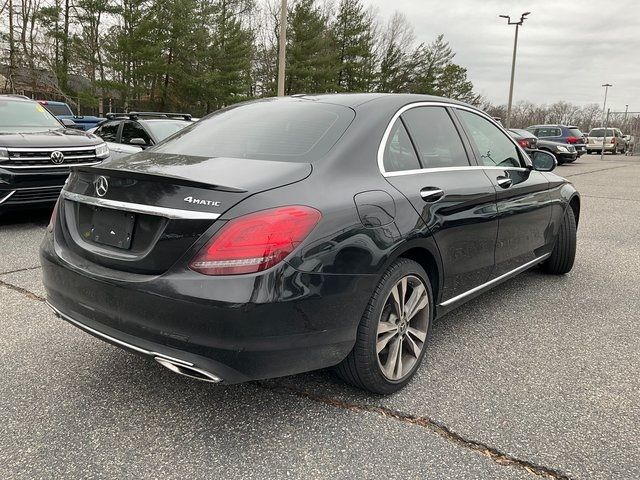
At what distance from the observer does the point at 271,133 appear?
9.29ft

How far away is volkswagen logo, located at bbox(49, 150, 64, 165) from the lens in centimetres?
641

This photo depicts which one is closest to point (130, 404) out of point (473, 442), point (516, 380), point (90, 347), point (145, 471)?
point (145, 471)

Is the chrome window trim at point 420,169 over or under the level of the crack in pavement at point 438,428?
over

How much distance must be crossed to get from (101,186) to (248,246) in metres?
0.86

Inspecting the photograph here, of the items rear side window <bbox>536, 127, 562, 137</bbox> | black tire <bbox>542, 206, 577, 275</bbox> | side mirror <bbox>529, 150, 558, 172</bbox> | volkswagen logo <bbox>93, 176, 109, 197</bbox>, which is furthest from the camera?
rear side window <bbox>536, 127, 562, 137</bbox>

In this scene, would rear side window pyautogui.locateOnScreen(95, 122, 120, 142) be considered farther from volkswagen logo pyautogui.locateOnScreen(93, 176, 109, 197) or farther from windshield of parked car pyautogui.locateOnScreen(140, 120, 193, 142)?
volkswagen logo pyautogui.locateOnScreen(93, 176, 109, 197)

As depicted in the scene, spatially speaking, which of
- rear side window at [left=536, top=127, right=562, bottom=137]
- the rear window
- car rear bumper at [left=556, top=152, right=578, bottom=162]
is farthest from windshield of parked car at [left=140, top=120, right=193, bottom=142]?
rear side window at [left=536, top=127, right=562, bottom=137]

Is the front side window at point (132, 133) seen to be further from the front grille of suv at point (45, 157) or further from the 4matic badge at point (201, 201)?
the 4matic badge at point (201, 201)

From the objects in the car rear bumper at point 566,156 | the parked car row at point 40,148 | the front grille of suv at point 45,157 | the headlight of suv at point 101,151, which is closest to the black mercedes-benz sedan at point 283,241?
the parked car row at point 40,148

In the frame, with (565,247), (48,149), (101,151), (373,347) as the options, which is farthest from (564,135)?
(373,347)

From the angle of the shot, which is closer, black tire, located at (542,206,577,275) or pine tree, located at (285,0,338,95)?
black tire, located at (542,206,577,275)

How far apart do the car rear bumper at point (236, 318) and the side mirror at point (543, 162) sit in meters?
2.63

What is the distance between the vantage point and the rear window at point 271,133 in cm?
259

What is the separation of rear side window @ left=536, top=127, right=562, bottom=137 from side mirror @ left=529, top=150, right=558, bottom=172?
21068 mm
